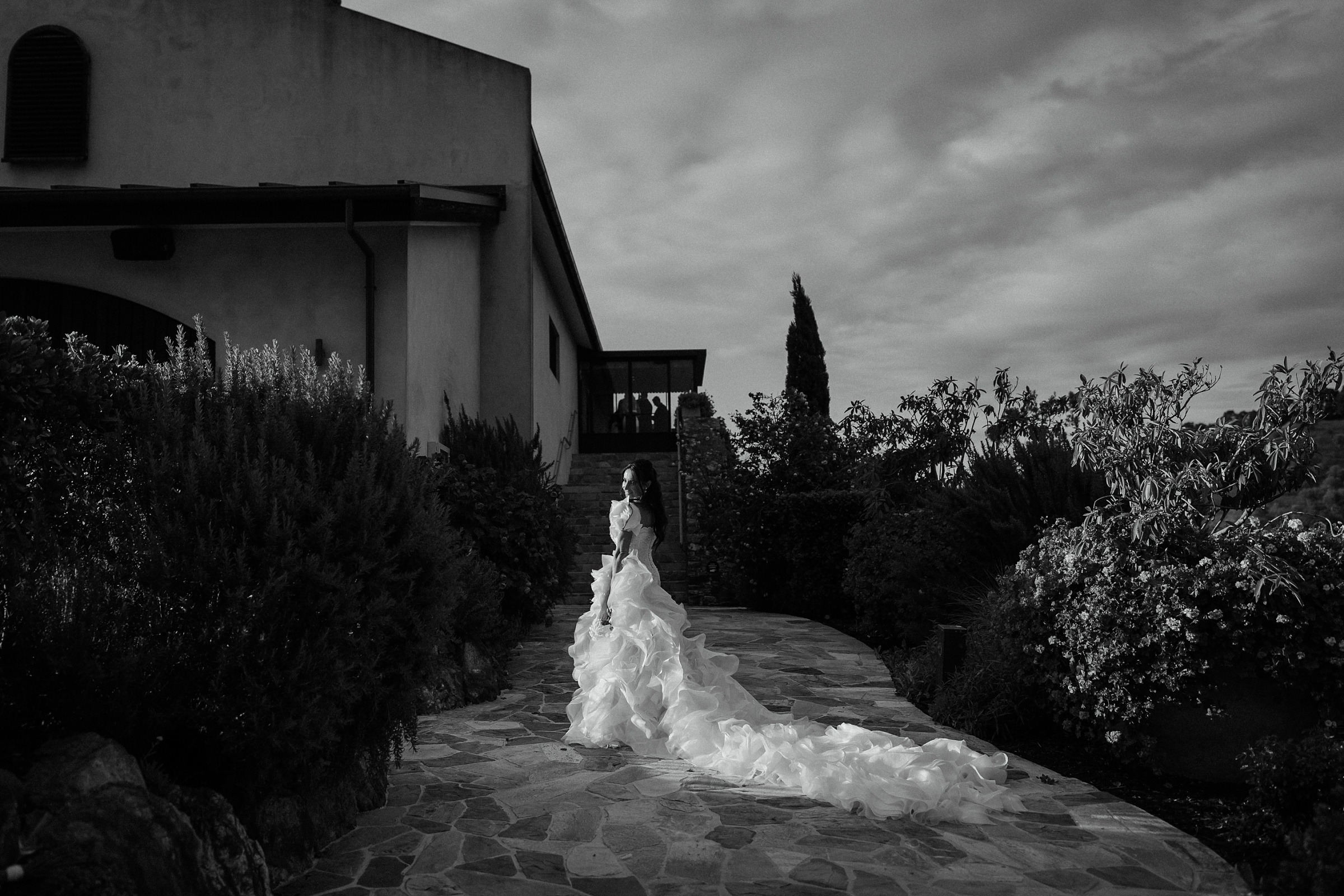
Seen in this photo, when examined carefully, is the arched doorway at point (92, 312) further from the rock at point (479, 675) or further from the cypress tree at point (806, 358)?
the cypress tree at point (806, 358)

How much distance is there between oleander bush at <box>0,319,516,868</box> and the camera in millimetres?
3658

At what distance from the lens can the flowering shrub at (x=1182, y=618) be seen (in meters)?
5.55

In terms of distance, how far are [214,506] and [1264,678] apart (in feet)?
20.4

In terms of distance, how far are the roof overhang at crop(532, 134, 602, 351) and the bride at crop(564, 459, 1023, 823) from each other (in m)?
6.45

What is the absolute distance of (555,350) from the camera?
17094mm

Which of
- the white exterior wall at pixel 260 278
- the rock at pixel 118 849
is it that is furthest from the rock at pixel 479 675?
the rock at pixel 118 849

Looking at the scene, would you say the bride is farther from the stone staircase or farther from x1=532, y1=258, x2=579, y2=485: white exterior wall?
the stone staircase

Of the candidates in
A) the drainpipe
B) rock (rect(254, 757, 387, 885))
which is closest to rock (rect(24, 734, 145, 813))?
rock (rect(254, 757, 387, 885))

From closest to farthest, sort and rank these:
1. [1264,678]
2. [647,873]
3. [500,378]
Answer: [647,873], [1264,678], [500,378]

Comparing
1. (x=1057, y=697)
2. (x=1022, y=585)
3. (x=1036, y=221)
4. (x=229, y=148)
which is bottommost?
(x=1057, y=697)

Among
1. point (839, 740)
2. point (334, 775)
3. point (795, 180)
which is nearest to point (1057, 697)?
point (839, 740)

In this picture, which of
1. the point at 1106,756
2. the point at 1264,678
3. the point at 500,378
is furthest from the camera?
the point at 500,378

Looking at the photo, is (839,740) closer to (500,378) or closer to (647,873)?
(647,873)

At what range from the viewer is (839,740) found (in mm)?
5809
